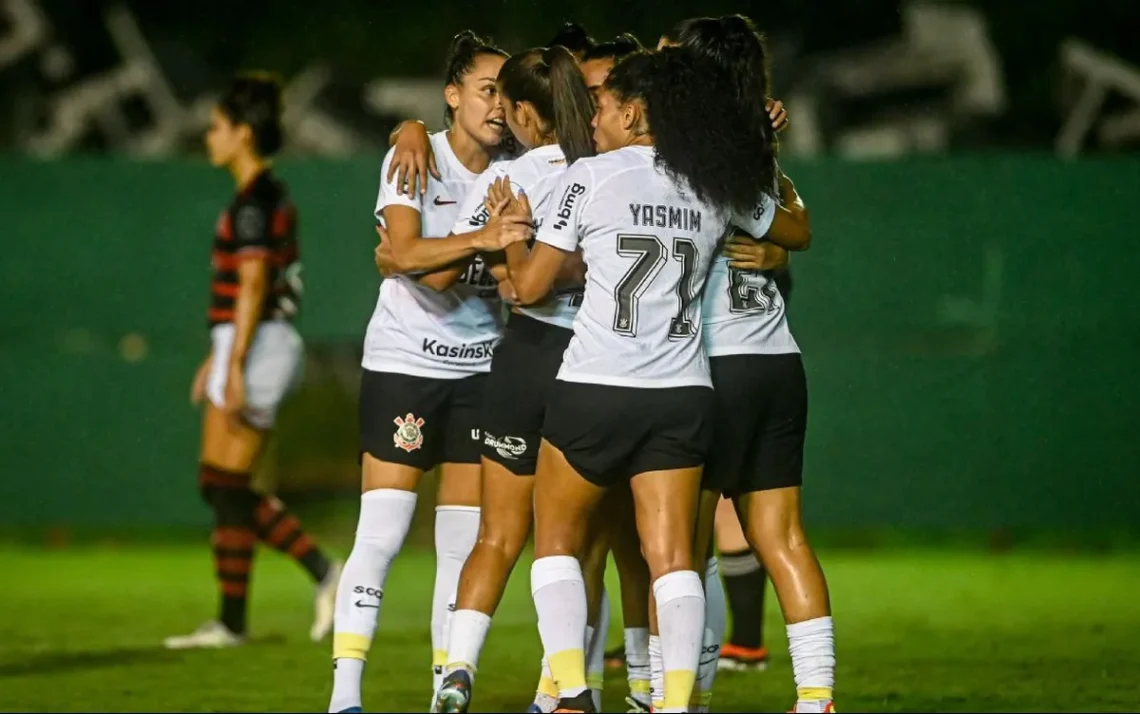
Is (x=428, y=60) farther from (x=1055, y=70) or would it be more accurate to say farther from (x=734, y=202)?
(x=734, y=202)

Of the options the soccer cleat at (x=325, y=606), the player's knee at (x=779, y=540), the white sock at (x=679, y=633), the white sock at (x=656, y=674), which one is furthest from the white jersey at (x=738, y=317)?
the soccer cleat at (x=325, y=606)

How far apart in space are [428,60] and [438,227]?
833cm

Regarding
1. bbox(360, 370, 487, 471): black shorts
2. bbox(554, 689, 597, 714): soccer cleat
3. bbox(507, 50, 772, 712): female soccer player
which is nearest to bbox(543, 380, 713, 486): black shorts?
bbox(507, 50, 772, 712): female soccer player

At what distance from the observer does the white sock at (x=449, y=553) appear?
5863mm

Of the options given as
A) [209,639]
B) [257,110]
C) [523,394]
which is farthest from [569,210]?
[209,639]

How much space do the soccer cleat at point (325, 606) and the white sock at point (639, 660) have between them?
2.52m

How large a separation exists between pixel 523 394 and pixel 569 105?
0.88 metres

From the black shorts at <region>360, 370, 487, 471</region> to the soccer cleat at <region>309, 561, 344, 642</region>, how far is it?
7.57 ft

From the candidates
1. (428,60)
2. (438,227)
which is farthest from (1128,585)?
(428,60)

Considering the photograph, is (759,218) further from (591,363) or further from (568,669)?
(568,669)

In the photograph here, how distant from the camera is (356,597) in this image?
18.4 feet

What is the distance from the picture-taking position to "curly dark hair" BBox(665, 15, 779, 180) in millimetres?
5055

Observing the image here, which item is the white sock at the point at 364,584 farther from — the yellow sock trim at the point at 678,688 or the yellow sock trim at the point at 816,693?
the yellow sock trim at the point at 816,693

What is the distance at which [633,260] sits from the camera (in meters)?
4.88
